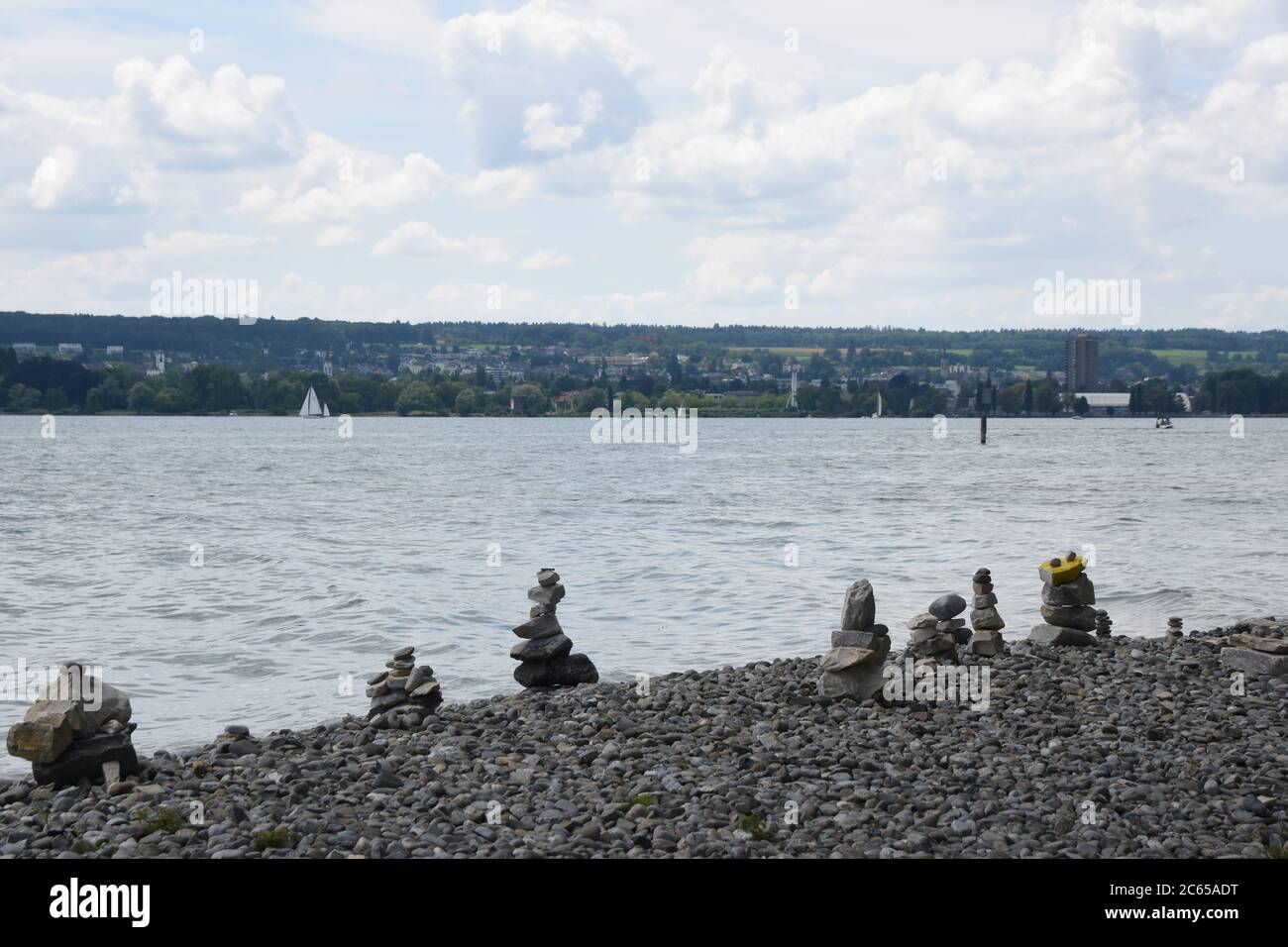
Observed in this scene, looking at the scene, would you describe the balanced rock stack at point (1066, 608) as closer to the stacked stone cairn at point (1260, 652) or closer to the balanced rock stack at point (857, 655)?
the stacked stone cairn at point (1260, 652)

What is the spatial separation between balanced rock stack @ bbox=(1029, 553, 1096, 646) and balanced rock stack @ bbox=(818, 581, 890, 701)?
16.1ft

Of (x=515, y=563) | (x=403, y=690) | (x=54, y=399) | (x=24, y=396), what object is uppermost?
(x=24, y=396)

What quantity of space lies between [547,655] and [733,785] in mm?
6277

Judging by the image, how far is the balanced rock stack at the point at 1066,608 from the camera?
59.4 ft

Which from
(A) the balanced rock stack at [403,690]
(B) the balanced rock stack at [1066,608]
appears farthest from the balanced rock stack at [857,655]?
(B) the balanced rock stack at [1066,608]

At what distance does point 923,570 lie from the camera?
1219 inches

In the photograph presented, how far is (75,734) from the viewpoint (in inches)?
449

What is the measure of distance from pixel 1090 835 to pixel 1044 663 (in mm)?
7498

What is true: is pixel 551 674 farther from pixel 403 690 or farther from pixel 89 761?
pixel 89 761

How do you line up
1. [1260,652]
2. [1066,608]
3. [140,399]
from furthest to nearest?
[140,399]
[1066,608]
[1260,652]

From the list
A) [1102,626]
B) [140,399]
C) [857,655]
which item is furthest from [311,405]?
[857,655]

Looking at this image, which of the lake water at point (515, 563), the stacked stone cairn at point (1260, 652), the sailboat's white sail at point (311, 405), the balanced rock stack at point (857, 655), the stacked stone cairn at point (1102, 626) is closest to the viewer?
the balanced rock stack at point (857, 655)

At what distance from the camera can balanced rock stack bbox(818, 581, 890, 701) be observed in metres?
13.9
